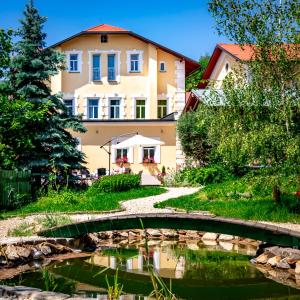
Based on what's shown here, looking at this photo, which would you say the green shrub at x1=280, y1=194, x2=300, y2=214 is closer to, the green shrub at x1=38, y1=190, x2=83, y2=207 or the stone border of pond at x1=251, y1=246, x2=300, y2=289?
the stone border of pond at x1=251, y1=246, x2=300, y2=289

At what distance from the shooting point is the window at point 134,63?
3547 cm

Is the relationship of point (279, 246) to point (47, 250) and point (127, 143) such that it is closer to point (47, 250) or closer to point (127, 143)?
point (47, 250)

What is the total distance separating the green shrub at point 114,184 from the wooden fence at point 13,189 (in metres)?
2.75

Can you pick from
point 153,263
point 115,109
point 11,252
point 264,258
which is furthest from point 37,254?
point 115,109

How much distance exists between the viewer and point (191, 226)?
1152cm

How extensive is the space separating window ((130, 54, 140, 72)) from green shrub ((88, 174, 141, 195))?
529 inches

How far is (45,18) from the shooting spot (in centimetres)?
2347

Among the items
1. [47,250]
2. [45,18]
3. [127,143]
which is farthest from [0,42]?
[127,143]

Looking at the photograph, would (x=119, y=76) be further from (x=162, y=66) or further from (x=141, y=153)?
(x=141, y=153)

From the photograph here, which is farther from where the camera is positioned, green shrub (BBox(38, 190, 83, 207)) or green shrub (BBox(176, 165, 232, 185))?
green shrub (BBox(176, 165, 232, 185))

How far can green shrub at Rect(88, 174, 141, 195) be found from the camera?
2283cm

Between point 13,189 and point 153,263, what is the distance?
9.46 metres

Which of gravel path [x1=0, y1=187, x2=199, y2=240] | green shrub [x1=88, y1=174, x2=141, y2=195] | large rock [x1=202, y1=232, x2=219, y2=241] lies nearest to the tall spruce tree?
green shrub [x1=88, y1=174, x2=141, y2=195]

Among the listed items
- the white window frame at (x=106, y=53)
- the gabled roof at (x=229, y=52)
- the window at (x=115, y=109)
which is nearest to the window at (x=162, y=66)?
the white window frame at (x=106, y=53)
